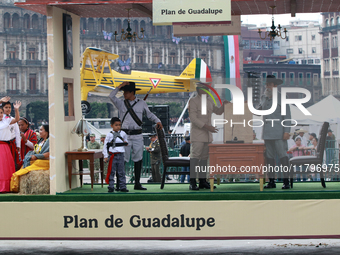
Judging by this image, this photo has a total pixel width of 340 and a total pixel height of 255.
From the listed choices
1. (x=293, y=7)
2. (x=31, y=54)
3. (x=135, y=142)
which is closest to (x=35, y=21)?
(x=31, y=54)

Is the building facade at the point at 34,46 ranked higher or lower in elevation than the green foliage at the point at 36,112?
higher

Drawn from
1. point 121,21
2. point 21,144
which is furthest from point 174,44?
point 21,144

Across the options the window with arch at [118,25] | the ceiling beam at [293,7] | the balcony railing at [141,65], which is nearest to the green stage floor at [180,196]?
the ceiling beam at [293,7]

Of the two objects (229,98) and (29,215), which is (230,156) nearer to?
(229,98)

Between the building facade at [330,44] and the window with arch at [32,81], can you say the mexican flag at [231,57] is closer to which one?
the window with arch at [32,81]

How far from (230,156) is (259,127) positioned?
0.61 metres

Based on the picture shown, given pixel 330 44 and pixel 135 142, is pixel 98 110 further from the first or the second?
pixel 135 142

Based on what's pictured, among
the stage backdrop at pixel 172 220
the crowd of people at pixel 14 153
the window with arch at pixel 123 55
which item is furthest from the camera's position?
the window with arch at pixel 123 55

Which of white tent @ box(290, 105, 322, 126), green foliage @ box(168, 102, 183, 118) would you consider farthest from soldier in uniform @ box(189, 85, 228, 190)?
green foliage @ box(168, 102, 183, 118)

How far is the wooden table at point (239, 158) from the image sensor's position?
675 cm

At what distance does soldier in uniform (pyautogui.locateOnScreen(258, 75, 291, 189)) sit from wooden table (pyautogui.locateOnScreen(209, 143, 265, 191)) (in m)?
0.24

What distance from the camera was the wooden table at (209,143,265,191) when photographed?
6750 mm

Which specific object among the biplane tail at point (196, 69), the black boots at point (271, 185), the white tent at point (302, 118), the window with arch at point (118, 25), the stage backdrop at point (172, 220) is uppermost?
the window with arch at point (118, 25)

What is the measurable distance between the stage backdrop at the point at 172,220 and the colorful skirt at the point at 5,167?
0.89m
